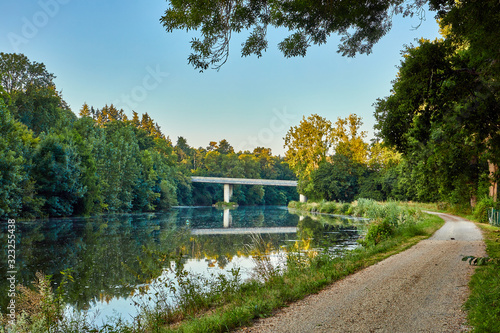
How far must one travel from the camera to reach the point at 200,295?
8000 millimetres

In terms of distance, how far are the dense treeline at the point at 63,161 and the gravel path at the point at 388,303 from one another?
21.1 feet

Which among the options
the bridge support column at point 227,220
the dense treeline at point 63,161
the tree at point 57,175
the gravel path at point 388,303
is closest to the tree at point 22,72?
the dense treeline at point 63,161

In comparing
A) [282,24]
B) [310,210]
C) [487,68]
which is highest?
[282,24]

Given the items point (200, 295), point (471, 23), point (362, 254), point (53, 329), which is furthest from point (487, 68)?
point (53, 329)

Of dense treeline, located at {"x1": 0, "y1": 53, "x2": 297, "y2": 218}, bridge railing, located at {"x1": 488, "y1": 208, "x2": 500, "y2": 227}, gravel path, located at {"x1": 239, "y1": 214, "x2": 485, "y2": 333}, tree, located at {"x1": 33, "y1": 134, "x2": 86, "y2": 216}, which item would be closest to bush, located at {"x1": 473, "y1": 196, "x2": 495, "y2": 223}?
bridge railing, located at {"x1": 488, "y1": 208, "x2": 500, "y2": 227}

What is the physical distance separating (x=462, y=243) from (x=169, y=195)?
2026 inches

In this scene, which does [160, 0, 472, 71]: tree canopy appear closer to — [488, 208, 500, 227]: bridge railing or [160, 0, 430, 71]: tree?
[160, 0, 430, 71]: tree

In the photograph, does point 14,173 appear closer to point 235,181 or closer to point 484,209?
point 484,209

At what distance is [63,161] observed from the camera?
3231 cm

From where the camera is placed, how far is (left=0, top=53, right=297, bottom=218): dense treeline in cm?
2741

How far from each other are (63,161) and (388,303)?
1269 inches

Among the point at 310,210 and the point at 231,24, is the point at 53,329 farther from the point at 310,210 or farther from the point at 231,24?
the point at 310,210

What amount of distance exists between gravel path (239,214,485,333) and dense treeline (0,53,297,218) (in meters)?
6.42

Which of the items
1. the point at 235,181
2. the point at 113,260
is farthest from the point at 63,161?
the point at 235,181
